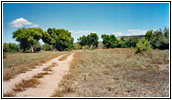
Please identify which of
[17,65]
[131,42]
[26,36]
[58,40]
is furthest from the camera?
[131,42]

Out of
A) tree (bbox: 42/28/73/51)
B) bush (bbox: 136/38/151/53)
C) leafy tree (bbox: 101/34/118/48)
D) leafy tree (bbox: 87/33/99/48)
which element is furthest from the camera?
leafy tree (bbox: 101/34/118/48)

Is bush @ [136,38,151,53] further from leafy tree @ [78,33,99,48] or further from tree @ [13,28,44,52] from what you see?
leafy tree @ [78,33,99,48]

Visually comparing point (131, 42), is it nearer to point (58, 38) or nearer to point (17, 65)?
point (58, 38)

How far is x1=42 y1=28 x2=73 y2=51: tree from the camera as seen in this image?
5357 cm

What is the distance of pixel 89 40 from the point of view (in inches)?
3457

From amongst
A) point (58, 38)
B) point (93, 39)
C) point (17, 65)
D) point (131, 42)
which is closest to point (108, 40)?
point (93, 39)

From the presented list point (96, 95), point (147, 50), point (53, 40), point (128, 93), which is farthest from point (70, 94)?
point (53, 40)

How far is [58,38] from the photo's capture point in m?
54.0

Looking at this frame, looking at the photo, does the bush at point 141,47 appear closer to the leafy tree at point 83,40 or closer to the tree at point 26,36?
the tree at point 26,36

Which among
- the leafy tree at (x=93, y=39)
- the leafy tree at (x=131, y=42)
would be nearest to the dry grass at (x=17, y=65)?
the leafy tree at (x=93, y=39)

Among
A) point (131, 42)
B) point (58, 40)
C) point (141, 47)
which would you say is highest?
point (131, 42)

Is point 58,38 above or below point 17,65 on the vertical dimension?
above

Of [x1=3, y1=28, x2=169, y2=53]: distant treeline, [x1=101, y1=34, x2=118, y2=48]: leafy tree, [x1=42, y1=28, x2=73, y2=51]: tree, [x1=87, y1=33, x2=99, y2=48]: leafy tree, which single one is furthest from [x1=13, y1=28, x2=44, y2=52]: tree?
[x1=101, y1=34, x2=118, y2=48]: leafy tree

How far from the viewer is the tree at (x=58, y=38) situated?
53.6m
